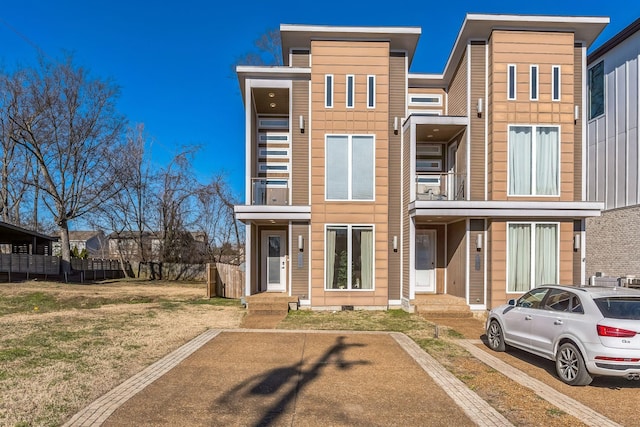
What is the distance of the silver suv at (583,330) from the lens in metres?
5.37

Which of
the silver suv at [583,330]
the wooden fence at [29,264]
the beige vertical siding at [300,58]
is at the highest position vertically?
the beige vertical siding at [300,58]

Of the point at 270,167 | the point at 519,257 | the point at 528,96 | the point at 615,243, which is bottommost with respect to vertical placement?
the point at 519,257

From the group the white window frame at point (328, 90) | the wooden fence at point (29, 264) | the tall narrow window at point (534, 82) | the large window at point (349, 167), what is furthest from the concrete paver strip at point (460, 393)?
the wooden fence at point (29, 264)

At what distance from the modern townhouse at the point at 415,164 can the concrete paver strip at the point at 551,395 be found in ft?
16.8

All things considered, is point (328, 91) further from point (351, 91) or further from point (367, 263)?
point (367, 263)

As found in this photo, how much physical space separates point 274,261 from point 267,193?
273 centimetres

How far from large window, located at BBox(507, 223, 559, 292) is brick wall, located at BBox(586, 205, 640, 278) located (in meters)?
5.50

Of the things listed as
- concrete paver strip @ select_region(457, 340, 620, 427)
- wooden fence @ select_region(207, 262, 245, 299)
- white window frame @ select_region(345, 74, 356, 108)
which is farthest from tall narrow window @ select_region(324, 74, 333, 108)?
concrete paver strip @ select_region(457, 340, 620, 427)

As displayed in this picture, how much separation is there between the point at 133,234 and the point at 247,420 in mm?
29988

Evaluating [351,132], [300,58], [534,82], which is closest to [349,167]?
[351,132]

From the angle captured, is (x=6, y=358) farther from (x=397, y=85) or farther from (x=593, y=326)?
(x=397, y=85)

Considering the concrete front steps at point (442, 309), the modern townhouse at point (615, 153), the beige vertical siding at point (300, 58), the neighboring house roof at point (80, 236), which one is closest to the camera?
the concrete front steps at point (442, 309)

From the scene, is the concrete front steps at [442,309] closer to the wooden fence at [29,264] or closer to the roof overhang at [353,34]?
the roof overhang at [353,34]

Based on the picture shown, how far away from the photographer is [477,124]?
12.7 metres
